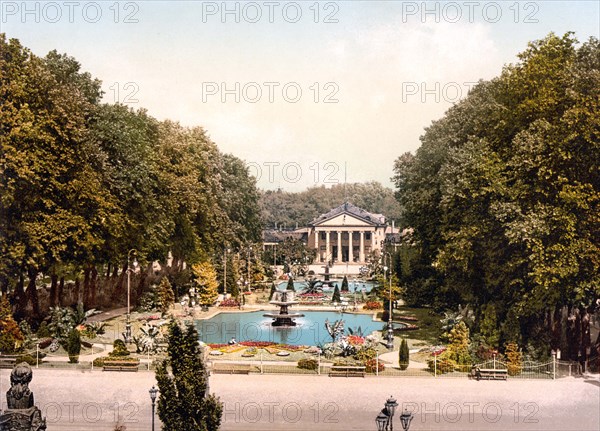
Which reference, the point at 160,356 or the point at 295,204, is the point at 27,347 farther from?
the point at 295,204

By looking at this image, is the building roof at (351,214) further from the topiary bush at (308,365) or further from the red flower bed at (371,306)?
the topiary bush at (308,365)

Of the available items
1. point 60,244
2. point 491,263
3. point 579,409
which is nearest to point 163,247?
point 60,244

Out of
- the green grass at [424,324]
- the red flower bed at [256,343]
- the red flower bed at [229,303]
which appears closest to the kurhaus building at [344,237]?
the red flower bed at [229,303]

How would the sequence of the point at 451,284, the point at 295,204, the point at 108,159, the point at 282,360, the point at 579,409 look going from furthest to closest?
the point at 295,204, the point at 108,159, the point at 451,284, the point at 282,360, the point at 579,409

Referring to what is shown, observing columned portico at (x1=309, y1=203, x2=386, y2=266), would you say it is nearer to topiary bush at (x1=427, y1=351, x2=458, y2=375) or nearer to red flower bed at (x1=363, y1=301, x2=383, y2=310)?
red flower bed at (x1=363, y1=301, x2=383, y2=310)

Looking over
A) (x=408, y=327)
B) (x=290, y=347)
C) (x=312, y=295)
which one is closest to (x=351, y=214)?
(x=312, y=295)

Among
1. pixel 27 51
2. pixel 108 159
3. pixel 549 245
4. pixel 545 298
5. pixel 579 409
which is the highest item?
pixel 27 51

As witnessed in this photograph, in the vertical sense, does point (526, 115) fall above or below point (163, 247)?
above

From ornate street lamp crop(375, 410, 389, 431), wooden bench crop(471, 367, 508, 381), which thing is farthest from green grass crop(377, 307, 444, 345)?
ornate street lamp crop(375, 410, 389, 431)
